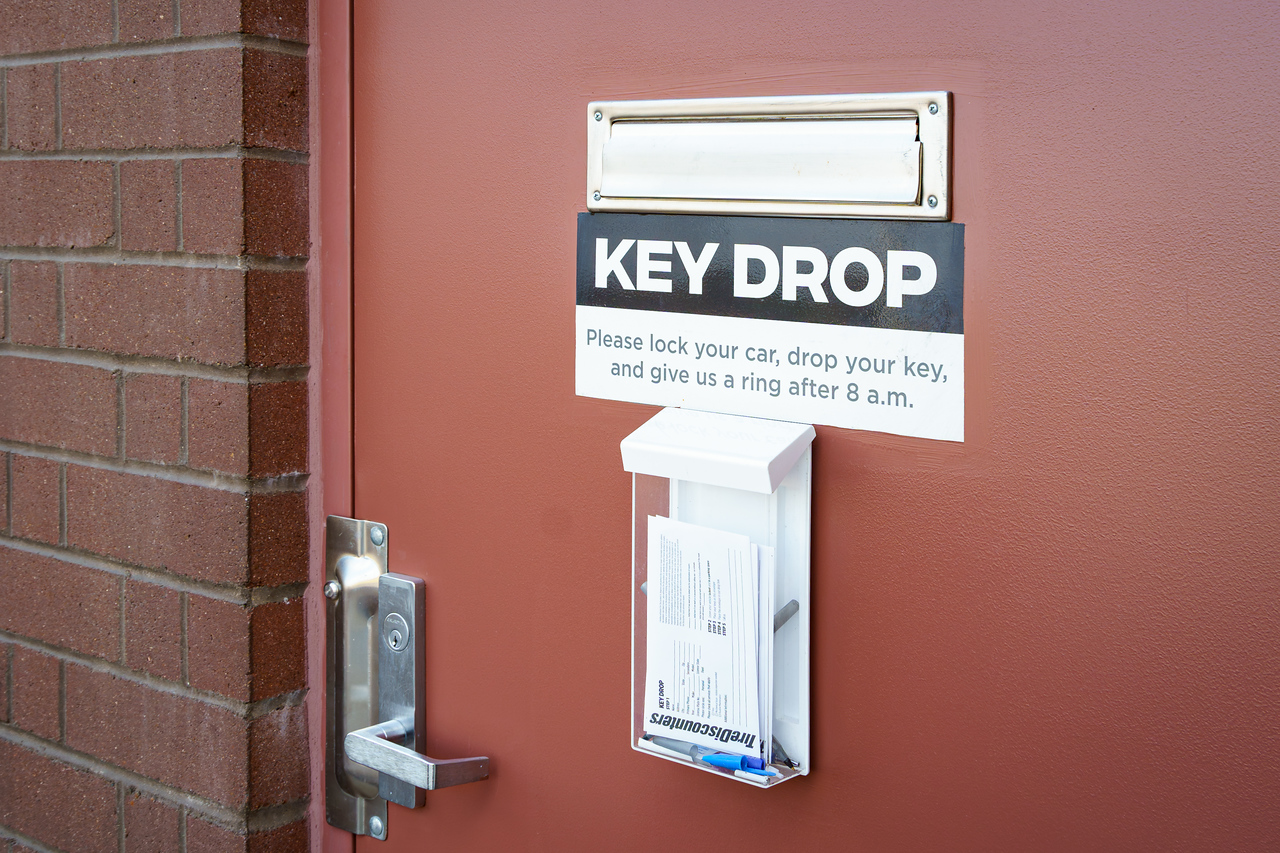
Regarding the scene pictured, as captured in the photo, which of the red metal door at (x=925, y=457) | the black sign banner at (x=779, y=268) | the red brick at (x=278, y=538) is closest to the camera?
the red metal door at (x=925, y=457)

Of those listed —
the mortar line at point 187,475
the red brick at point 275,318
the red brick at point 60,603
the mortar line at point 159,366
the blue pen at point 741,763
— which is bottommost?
the blue pen at point 741,763

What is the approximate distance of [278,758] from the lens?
1318mm

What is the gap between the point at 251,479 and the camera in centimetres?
125

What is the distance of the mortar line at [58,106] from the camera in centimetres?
136

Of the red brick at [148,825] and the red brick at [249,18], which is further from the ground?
the red brick at [249,18]

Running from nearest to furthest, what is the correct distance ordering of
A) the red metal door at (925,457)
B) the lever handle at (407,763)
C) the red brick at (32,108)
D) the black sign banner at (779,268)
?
1. the red metal door at (925,457)
2. the black sign banner at (779,268)
3. the lever handle at (407,763)
4. the red brick at (32,108)

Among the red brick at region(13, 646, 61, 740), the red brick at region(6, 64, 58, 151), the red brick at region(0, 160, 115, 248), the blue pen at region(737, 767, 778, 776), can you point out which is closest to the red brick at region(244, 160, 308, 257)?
the red brick at region(0, 160, 115, 248)

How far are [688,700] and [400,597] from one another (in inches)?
15.9

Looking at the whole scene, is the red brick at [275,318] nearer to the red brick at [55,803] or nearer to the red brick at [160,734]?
the red brick at [160,734]

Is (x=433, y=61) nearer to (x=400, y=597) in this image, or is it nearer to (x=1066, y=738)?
(x=400, y=597)

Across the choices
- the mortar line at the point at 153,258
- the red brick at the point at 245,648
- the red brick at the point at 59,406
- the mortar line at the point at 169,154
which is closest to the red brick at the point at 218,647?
the red brick at the point at 245,648

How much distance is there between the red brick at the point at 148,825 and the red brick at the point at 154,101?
2.57ft

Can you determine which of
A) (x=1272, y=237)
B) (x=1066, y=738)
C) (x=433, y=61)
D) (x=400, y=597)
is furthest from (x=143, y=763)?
(x=1272, y=237)

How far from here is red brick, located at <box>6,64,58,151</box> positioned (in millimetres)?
1376
